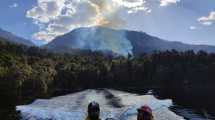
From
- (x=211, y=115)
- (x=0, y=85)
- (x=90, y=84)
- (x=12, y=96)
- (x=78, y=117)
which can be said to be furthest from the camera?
(x=90, y=84)

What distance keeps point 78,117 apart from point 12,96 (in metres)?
49.6

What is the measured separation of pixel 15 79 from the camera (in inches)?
4793

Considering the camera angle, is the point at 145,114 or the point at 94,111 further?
the point at 94,111

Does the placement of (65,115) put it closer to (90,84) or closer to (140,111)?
(140,111)

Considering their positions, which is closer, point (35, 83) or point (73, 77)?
point (35, 83)

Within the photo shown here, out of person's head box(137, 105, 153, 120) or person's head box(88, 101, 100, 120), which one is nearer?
person's head box(137, 105, 153, 120)

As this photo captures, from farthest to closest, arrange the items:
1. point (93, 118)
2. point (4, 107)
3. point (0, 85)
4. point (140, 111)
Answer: point (0, 85) → point (4, 107) → point (93, 118) → point (140, 111)

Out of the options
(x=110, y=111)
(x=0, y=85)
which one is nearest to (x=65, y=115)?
(x=110, y=111)

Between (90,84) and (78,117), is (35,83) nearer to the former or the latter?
(90,84)

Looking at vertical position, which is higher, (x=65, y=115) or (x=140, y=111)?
(x=140, y=111)

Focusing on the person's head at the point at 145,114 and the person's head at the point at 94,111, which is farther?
the person's head at the point at 94,111

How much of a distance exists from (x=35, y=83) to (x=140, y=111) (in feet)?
414

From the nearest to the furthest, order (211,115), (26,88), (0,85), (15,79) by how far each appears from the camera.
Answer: (211,115) < (0,85) < (15,79) < (26,88)

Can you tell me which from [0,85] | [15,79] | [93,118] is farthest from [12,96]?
[93,118]
